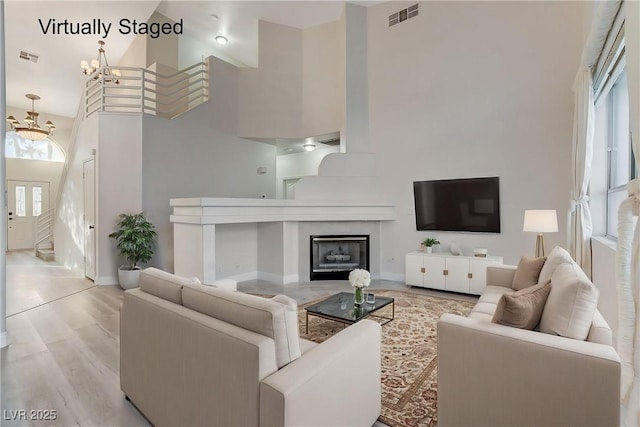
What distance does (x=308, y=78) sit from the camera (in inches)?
269

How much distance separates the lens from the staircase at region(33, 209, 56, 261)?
8.55 m

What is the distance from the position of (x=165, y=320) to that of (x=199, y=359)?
1.23ft

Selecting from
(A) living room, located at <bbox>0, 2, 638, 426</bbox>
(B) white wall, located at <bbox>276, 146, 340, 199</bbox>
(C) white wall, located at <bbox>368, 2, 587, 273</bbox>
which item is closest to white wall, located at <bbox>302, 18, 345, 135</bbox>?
(A) living room, located at <bbox>0, 2, 638, 426</bbox>

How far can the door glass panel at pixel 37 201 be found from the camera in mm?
9676

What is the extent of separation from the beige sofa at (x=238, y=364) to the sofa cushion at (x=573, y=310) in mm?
967

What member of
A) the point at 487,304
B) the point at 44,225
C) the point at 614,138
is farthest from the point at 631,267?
Result: the point at 44,225

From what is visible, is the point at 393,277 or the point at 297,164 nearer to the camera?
the point at 393,277

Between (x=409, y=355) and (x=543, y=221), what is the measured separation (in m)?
2.34

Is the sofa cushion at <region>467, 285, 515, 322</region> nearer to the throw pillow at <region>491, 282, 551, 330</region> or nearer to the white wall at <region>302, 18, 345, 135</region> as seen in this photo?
the throw pillow at <region>491, 282, 551, 330</region>

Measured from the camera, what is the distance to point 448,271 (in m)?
4.82

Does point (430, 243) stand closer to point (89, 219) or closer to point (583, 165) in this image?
point (583, 165)

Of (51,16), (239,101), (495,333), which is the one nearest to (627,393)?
(495,333)

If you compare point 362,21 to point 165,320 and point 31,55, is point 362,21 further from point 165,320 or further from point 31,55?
point 31,55

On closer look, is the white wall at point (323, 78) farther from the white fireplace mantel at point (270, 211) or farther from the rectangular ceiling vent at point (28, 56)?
the rectangular ceiling vent at point (28, 56)
